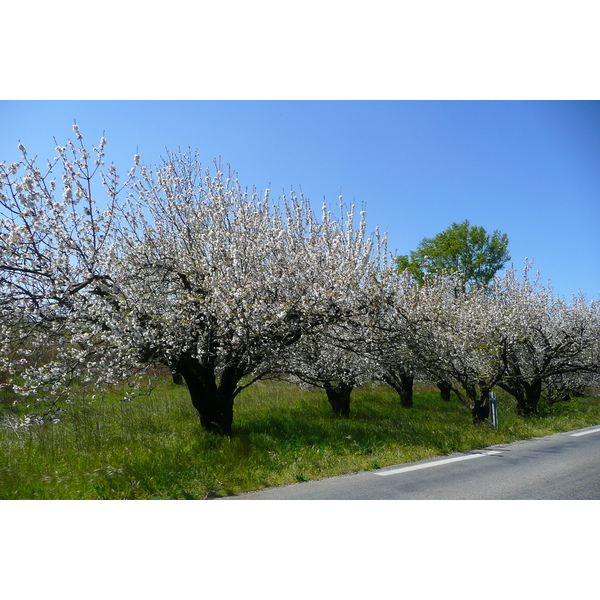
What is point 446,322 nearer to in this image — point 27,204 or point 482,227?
point 27,204

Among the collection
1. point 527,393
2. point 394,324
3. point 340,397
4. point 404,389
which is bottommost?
point 527,393

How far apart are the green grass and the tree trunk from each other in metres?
0.40

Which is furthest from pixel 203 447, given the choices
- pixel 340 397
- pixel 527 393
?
pixel 527 393

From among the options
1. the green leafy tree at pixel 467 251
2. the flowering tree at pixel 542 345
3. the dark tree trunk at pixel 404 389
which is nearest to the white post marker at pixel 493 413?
the flowering tree at pixel 542 345

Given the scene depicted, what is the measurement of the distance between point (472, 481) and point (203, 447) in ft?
15.7

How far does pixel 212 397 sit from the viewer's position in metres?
9.60

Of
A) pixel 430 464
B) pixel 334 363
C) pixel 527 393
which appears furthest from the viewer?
pixel 527 393

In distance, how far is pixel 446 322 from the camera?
12305 mm

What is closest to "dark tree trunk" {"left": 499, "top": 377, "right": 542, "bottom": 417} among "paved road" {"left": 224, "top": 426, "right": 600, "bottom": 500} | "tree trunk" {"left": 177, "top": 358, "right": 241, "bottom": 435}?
"paved road" {"left": 224, "top": 426, "right": 600, "bottom": 500}

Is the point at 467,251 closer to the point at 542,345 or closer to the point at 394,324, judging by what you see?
the point at 542,345

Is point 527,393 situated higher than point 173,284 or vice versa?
point 173,284

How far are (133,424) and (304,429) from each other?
161 inches

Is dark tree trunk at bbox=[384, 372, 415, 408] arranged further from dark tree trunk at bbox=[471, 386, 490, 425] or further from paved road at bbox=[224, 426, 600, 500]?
paved road at bbox=[224, 426, 600, 500]

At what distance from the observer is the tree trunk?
9398 mm
